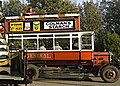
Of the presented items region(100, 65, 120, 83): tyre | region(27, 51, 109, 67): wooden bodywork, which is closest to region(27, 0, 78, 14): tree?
region(27, 51, 109, 67): wooden bodywork

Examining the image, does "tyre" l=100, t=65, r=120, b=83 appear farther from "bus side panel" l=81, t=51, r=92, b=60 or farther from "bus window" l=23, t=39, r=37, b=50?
"bus window" l=23, t=39, r=37, b=50

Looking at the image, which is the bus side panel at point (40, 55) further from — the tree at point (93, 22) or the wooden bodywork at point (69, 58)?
the tree at point (93, 22)

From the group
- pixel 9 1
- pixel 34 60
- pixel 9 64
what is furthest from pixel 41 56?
pixel 9 1

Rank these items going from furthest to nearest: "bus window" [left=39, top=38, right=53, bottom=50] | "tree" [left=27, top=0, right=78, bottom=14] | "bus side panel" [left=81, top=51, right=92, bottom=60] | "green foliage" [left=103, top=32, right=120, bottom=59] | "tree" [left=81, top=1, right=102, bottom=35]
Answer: "tree" [left=81, top=1, right=102, bottom=35] → "tree" [left=27, top=0, right=78, bottom=14] → "green foliage" [left=103, top=32, right=120, bottom=59] → "bus window" [left=39, top=38, right=53, bottom=50] → "bus side panel" [left=81, top=51, right=92, bottom=60]

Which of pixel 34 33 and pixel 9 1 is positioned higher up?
pixel 9 1

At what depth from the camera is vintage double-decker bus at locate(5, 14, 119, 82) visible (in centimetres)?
1852

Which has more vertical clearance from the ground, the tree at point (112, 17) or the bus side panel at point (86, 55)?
the tree at point (112, 17)

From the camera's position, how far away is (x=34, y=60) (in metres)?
19.1

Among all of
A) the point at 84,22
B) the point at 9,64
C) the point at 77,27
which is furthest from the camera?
the point at 84,22

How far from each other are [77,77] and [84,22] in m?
40.8

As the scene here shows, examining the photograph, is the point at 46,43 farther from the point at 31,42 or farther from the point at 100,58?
the point at 100,58

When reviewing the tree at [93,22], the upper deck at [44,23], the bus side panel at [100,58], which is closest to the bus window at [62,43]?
the upper deck at [44,23]

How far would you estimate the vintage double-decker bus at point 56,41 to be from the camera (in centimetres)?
1852

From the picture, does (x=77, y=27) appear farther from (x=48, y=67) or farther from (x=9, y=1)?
(x=9, y=1)
